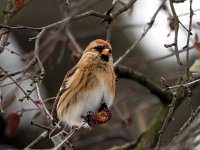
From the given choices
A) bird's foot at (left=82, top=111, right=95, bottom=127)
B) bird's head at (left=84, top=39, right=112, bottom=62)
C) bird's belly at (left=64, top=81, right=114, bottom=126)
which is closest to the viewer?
bird's foot at (left=82, top=111, right=95, bottom=127)

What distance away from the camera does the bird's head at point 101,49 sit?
4391 mm

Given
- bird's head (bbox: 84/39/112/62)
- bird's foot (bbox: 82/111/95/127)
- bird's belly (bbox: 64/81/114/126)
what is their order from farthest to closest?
bird's head (bbox: 84/39/112/62) → bird's belly (bbox: 64/81/114/126) → bird's foot (bbox: 82/111/95/127)

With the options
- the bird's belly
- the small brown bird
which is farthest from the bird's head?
the bird's belly

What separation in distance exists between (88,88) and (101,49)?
32cm

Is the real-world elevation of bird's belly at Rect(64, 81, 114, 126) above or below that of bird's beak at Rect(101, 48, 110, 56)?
below

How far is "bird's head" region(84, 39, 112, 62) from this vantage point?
4.39 meters

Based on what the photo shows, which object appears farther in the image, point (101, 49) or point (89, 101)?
point (101, 49)

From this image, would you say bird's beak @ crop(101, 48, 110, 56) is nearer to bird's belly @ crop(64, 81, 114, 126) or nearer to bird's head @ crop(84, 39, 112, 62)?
bird's head @ crop(84, 39, 112, 62)

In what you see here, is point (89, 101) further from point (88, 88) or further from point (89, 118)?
point (89, 118)

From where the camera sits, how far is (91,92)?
14.2 feet

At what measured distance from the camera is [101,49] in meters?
4.46

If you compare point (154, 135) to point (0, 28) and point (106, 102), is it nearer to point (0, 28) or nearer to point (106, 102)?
point (106, 102)

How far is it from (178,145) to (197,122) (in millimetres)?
133

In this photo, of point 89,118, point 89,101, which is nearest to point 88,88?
point 89,101
